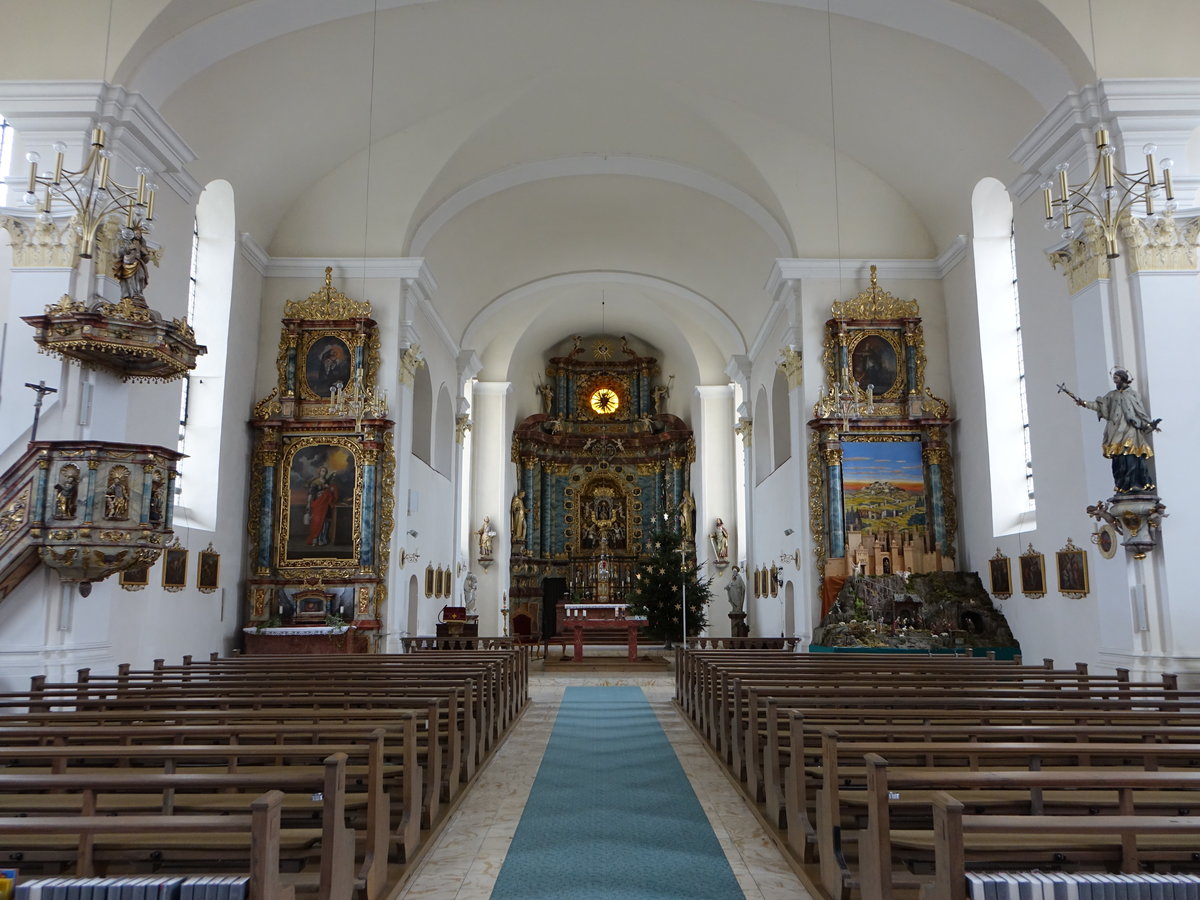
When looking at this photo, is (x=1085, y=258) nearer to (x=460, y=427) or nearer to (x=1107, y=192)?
(x=1107, y=192)

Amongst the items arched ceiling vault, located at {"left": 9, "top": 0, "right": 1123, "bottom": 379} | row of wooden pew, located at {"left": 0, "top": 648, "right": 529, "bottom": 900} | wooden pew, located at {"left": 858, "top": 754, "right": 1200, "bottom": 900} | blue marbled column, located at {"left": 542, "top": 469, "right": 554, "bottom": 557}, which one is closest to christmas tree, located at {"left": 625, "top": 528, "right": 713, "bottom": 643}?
blue marbled column, located at {"left": 542, "top": 469, "right": 554, "bottom": 557}

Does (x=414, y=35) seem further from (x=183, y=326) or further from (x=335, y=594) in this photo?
(x=335, y=594)

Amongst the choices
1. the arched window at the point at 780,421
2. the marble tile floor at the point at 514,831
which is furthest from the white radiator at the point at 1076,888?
the arched window at the point at 780,421

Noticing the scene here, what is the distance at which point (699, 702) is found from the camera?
32.0 ft

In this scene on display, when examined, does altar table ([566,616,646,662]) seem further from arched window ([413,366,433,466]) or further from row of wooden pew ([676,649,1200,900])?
row of wooden pew ([676,649,1200,900])

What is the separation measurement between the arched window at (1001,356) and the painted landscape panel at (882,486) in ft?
4.32

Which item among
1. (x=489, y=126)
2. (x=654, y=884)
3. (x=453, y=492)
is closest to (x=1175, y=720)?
(x=654, y=884)

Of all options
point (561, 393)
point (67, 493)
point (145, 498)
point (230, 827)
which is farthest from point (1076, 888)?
point (561, 393)

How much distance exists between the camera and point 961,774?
3.31 meters

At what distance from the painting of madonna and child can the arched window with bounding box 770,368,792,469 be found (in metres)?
7.68

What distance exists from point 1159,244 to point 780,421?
8657 mm

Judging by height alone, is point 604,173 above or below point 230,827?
above

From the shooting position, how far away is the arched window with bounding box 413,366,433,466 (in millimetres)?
16438

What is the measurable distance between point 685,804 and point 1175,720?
10.0 feet
